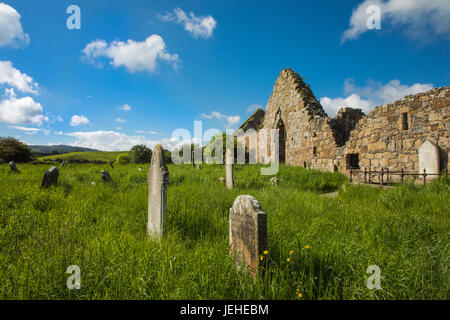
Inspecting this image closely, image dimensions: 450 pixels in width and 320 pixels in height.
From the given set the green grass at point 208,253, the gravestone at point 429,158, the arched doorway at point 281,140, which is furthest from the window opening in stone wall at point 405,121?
the arched doorway at point 281,140

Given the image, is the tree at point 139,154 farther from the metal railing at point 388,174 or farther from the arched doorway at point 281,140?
the metal railing at point 388,174

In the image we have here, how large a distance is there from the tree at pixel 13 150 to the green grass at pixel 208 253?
53.0 ft

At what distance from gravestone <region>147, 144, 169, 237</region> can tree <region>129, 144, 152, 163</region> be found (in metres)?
15.4

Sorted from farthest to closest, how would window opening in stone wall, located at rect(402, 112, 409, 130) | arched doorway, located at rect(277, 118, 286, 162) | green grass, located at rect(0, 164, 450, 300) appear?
arched doorway, located at rect(277, 118, 286, 162) < window opening in stone wall, located at rect(402, 112, 409, 130) < green grass, located at rect(0, 164, 450, 300)

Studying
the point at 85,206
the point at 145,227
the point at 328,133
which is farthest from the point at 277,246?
the point at 328,133

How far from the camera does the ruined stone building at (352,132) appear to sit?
6.96 m

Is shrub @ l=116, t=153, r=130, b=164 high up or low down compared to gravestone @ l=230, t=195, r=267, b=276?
up

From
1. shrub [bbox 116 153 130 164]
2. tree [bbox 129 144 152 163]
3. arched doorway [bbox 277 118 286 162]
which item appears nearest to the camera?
arched doorway [bbox 277 118 286 162]

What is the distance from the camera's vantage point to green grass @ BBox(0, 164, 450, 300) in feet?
5.95

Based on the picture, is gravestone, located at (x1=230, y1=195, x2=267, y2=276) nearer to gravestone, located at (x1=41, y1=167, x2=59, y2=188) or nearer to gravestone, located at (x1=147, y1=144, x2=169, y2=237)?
gravestone, located at (x1=147, y1=144, x2=169, y2=237)

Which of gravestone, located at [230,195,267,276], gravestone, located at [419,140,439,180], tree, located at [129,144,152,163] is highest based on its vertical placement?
tree, located at [129,144,152,163]

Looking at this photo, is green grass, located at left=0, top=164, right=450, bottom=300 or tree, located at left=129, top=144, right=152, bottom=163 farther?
tree, located at left=129, top=144, right=152, bottom=163

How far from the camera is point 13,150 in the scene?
1623cm

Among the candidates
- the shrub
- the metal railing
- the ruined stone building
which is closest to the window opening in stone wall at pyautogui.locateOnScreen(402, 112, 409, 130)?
the ruined stone building
